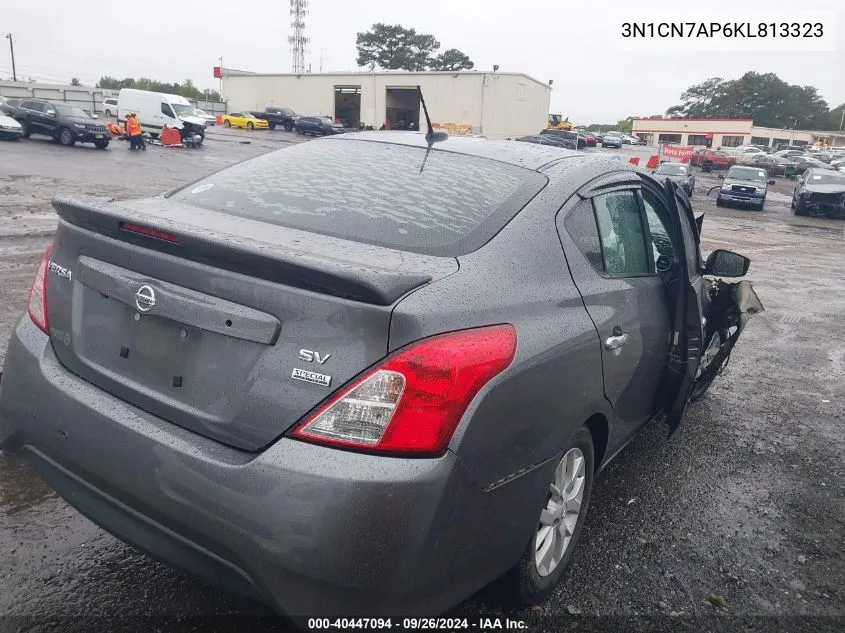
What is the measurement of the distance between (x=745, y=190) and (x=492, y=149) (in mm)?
23852

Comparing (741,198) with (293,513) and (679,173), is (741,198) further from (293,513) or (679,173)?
(293,513)

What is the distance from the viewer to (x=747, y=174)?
24.8 metres

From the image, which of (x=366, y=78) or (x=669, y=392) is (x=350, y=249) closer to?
(x=669, y=392)

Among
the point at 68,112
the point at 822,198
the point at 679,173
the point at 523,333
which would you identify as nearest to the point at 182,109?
the point at 68,112

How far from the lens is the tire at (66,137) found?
2541cm

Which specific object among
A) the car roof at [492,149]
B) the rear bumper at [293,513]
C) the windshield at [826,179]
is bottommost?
the rear bumper at [293,513]

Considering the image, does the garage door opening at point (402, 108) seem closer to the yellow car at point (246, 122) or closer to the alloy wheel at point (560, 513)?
the yellow car at point (246, 122)

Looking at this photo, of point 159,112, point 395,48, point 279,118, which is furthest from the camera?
point 395,48

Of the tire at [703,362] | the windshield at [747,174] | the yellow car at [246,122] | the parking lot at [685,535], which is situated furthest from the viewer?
the yellow car at [246,122]

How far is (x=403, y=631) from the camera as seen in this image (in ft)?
6.19

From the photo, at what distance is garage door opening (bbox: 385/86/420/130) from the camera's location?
57125 mm

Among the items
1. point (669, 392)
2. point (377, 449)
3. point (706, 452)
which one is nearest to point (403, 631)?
point (377, 449)

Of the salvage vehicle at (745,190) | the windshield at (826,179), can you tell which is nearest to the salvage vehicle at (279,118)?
the salvage vehicle at (745,190)

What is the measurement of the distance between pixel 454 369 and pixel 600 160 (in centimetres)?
177
